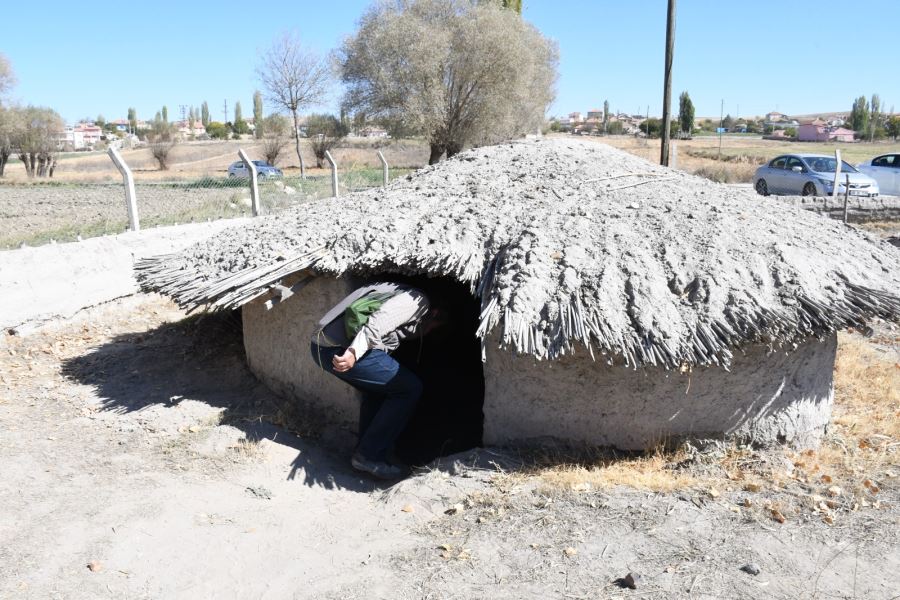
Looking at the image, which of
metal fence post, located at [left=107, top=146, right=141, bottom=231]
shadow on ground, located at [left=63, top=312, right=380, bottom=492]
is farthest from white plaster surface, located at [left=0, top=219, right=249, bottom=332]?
shadow on ground, located at [left=63, top=312, right=380, bottom=492]

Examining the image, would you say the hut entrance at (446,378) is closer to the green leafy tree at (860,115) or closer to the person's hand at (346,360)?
the person's hand at (346,360)

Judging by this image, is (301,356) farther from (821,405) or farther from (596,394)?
(821,405)

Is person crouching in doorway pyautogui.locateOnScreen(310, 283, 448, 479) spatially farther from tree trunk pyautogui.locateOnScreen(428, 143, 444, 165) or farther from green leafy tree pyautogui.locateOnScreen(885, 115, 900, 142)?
green leafy tree pyautogui.locateOnScreen(885, 115, 900, 142)

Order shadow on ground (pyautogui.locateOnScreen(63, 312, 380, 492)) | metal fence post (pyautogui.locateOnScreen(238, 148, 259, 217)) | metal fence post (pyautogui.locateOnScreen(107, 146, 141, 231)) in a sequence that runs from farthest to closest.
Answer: metal fence post (pyautogui.locateOnScreen(238, 148, 259, 217)) → metal fence post (pyautogui.locateOnScreen(107, 146, 141, 231)) → shadow on ground (pyautogui.locateOnScreen(63, 312, 380, 492))

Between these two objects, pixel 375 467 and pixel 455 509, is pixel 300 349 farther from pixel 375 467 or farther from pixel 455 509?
pixel 455 509

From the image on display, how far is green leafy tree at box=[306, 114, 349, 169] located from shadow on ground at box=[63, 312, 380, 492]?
1096 inches

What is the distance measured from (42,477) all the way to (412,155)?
33.4 m

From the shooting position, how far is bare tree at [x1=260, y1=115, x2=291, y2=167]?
3281 cm

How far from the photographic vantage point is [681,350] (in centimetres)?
439

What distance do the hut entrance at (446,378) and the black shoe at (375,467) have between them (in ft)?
2.43

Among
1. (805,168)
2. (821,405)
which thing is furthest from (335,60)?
(821,405)

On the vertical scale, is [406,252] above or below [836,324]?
above

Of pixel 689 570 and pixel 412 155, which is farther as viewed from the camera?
pixel 412 155

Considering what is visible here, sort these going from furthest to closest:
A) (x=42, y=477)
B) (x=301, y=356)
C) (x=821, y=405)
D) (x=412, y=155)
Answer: (x=412, y=155) → (x=301, y=356) → (x=821, y=405) → (x=42, y=477)
